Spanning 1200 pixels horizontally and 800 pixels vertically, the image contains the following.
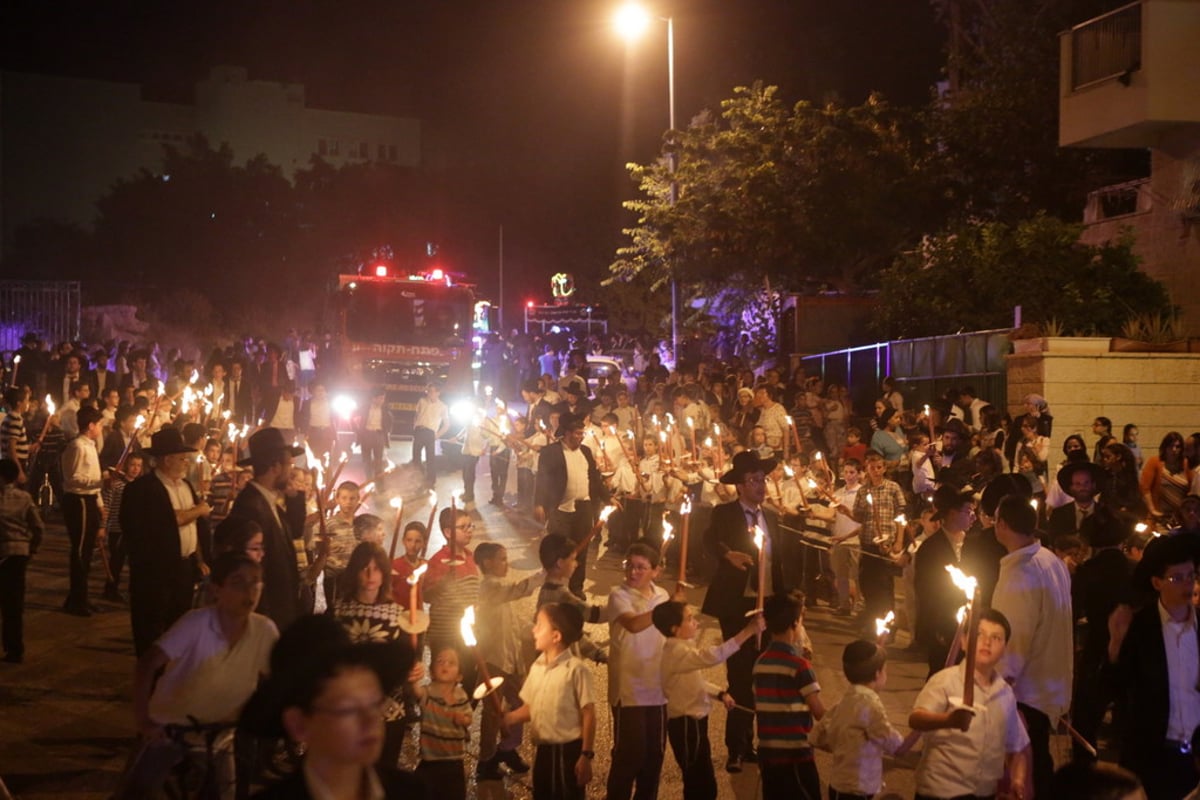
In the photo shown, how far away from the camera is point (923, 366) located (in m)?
23.1

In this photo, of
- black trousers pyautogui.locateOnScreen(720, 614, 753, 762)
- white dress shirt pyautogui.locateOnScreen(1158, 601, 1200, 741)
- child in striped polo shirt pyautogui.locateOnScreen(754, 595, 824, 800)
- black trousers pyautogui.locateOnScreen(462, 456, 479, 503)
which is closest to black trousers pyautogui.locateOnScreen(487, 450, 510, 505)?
black trousers pyautogui.locateOnScreen(462, 456, 479, 503)

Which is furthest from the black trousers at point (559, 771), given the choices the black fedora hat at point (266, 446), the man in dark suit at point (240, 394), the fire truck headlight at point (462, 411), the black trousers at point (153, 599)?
the man in dark suit at point (240, 394)

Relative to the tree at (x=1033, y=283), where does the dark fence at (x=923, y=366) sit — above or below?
below

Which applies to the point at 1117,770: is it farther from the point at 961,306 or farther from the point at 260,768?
the point at 961,306

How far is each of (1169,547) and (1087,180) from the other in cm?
2569

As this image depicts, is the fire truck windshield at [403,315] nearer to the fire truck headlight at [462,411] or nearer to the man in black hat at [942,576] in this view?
the fire truck headlight at [462,411]

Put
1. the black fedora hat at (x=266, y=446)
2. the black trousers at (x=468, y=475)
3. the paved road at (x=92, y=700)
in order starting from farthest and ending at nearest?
the black trousers at (x=468, y=475) < the paved road at (x=92, y=700) < the black fedora hat at (x=266, y=446)

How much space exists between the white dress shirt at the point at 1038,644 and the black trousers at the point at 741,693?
6.16 ft

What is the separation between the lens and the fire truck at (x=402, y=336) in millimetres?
26641

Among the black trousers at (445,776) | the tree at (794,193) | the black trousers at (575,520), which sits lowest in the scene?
the black trousers at (445,776)

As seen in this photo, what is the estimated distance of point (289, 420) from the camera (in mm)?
22953

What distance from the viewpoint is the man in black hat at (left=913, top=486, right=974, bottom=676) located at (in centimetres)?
804

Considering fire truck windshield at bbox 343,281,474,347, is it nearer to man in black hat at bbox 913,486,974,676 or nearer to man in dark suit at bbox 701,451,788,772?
man in dark suit at bbox 701,451,788,772

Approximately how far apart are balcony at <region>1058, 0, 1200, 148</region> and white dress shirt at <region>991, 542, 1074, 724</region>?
1806 cm
